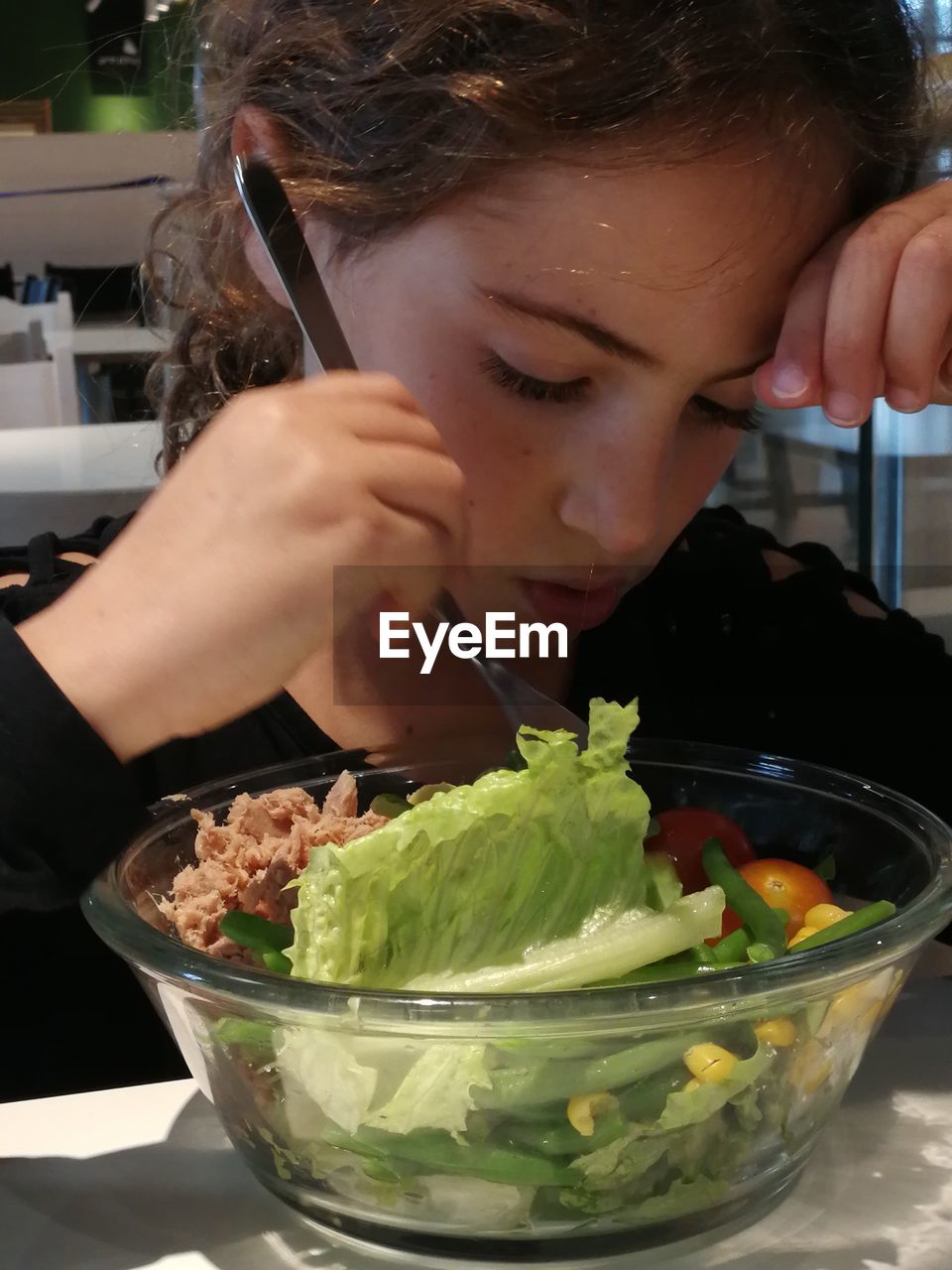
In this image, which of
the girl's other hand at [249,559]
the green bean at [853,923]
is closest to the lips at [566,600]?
the girl's other hand at [249,559]

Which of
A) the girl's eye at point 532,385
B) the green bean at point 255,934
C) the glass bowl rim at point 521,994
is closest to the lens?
the glass bowl rim at point 521,994

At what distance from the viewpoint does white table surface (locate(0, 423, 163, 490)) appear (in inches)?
22.2

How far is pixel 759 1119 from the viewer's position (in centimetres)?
35

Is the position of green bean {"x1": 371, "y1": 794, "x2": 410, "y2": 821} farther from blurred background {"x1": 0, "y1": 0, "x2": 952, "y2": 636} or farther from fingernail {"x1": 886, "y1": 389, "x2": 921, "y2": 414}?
fingernail {"x1": 886, "y1": 389, "x2": 921, "y2": 414}

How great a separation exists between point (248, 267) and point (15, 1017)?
408 millimetres

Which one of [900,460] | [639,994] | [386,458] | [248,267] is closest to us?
[639,994]

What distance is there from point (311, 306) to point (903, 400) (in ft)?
0.93

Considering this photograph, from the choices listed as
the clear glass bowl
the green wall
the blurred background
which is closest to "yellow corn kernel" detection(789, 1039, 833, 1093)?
the clear glass bowl

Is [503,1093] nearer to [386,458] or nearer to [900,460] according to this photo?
[386,458]

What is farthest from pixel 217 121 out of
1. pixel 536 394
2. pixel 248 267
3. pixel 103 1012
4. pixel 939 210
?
pixel 103 1012

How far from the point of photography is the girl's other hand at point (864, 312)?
0.53 metres

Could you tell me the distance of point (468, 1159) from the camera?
32cm

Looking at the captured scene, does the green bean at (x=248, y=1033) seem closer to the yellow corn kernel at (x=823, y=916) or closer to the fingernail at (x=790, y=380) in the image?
the yellow corn kernel at (x=823, y=916)

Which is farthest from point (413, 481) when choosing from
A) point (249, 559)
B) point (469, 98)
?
point (469, 98)
